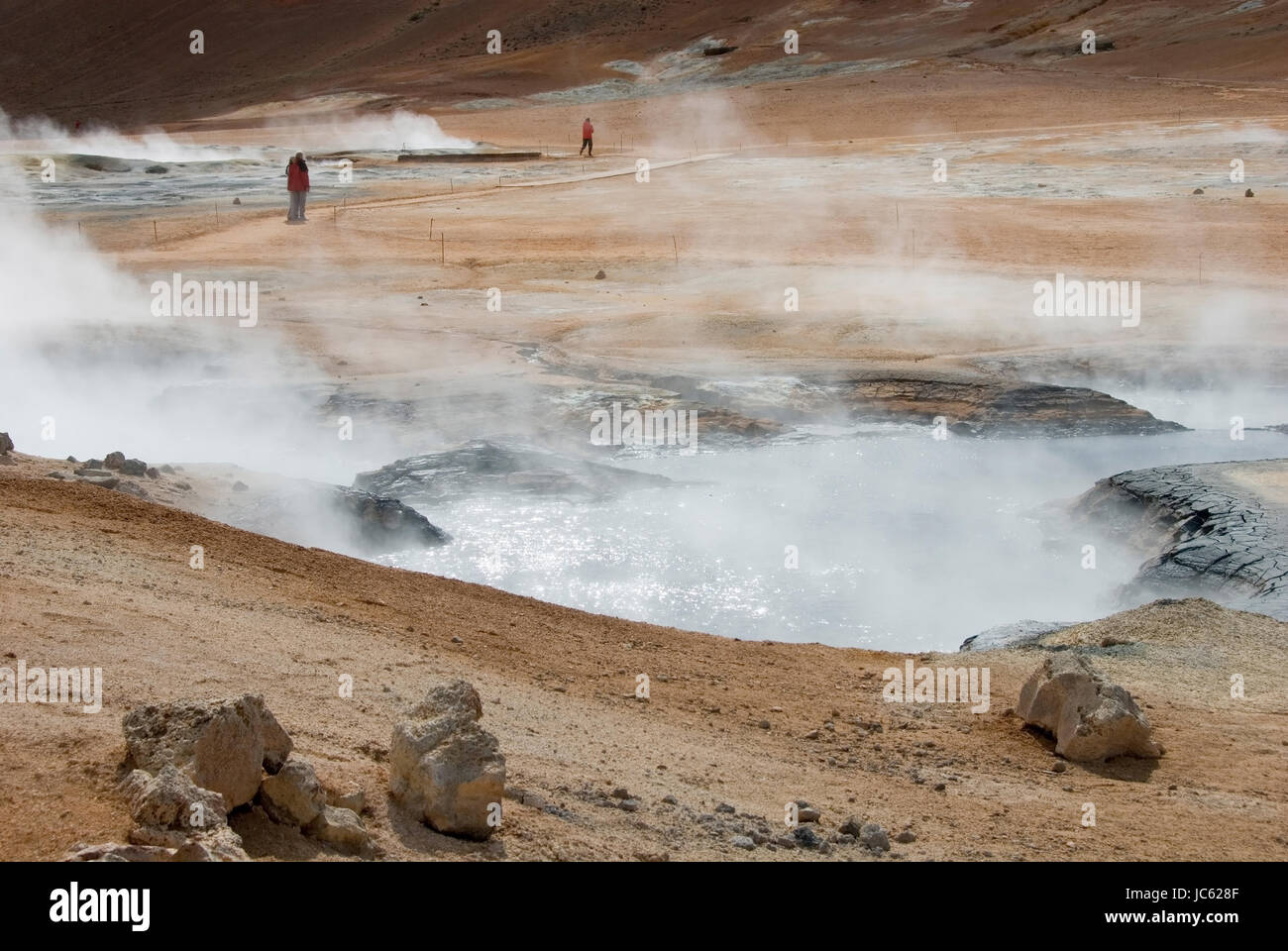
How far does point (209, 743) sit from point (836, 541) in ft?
24.0

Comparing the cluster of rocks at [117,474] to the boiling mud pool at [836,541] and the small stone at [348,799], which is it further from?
the small stone at [348,799]

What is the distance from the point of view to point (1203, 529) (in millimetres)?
9469

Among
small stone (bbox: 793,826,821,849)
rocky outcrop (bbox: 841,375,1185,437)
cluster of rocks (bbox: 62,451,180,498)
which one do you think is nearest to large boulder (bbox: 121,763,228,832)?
small stone (bbox: 793,826,821,849)

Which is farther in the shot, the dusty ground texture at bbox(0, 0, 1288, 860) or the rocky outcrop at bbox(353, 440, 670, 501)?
the rocky outcrop at bbox(353, 440, 670, 501)

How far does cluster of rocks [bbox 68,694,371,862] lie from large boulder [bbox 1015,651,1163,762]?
122 inches

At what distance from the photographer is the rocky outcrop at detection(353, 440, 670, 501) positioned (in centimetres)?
1122

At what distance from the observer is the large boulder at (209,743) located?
3840 mm

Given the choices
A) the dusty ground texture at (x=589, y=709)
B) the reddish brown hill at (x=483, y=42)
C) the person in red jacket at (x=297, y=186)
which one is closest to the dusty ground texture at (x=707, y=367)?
the dusty ground texture at (x=589, y=709)

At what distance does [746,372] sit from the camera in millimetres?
14477

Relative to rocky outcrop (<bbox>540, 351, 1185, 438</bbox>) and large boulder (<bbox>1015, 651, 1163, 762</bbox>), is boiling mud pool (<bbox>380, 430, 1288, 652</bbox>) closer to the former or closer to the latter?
rocky outcrop (<bbox>540, 351, 1185, 438</bbox>)

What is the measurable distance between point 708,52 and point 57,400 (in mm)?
43188

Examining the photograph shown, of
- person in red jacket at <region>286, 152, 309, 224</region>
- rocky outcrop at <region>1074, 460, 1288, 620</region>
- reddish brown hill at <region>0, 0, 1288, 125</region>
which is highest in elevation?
reddish brown hill at <region>0, 0, 1288, 125</region>

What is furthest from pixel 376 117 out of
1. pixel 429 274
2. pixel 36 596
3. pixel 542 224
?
pixel 36 596

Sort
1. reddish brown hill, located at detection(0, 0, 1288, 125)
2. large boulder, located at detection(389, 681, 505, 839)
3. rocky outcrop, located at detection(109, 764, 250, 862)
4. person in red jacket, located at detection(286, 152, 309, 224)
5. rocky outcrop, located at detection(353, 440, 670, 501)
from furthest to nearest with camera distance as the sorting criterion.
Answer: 1. reddish brown hill, located at detection(0, 0, 1288, 125)
2. person in red jacket, located at detection(286, 152, 309, 224)
3. rocky outcrop, located at detection(353, 440, 670, 501)
4. large boulder, located at detection(389, 681, 505, 839)
5. rocky outcrop, located at detection(109, 764, 250, 862)
